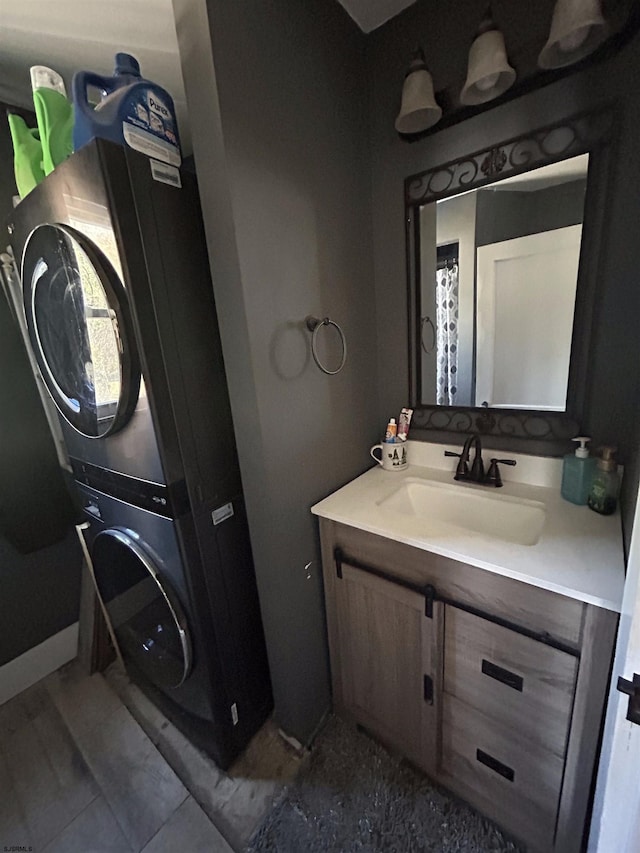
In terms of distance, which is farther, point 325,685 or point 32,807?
point 325,685

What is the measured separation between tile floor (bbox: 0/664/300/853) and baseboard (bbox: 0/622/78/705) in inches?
2.4

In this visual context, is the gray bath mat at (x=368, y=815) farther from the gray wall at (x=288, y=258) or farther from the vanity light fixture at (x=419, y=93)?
the vanity light fixture at (x=419, y=93)

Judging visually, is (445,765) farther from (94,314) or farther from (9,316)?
(9,316)

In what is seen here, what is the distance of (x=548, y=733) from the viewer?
0.85 metres

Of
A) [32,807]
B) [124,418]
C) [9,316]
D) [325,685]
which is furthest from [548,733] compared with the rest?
[9,316]

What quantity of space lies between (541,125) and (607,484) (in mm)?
1049

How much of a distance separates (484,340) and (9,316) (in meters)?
1.91

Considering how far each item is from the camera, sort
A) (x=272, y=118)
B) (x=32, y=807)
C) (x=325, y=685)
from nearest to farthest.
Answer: (x=272, y=118), (x=32, y=807), (x=325, y=685)

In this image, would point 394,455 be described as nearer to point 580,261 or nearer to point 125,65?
point 580,261

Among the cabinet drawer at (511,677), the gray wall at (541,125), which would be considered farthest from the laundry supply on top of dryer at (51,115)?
the cabinet drawer at (511,677)

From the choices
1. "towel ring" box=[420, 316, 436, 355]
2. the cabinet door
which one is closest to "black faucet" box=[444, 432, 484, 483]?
"towel ring" box=[420, 316, 436, 355]

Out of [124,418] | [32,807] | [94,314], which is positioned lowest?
[32,807]

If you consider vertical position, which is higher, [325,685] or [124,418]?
[124,418]

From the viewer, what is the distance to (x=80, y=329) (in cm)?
97
